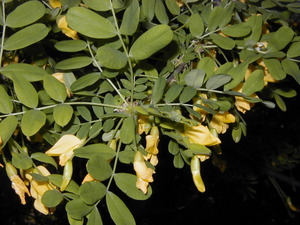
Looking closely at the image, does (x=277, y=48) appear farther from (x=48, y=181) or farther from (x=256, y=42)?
(x=48, y=181)

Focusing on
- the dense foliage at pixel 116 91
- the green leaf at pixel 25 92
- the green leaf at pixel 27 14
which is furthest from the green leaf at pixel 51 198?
the green leaf at pixel 27 14

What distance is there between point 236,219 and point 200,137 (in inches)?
111

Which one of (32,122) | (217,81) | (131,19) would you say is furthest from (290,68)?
(32,122)

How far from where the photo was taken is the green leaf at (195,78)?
1.52 feet

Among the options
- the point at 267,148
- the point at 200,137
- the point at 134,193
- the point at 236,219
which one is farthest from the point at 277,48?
the point at 236,219

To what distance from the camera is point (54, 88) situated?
465 millimetres

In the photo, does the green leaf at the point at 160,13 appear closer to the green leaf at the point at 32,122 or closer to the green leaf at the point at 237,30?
the green leaf at the point at 237,30

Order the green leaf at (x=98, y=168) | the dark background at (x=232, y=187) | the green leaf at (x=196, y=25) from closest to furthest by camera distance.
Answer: the green leaf at (x=98, y=168) → the green leaf at (x=196, y=25) → the dark background at (x=232, y=187)

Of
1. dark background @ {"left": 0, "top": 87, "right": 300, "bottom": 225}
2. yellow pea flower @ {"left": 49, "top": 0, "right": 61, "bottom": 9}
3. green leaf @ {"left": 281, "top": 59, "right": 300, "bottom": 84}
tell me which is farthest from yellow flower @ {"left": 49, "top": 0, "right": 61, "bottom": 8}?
dark background @ {"left": 0, "top": 87, "right": 300, "bottom": 225}

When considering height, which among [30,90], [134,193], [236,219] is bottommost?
[236,219]

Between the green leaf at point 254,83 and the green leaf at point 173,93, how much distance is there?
0.29ft

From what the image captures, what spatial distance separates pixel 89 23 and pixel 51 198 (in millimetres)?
203

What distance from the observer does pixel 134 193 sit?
463 millimetres

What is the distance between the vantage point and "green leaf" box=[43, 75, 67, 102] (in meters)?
0.47
